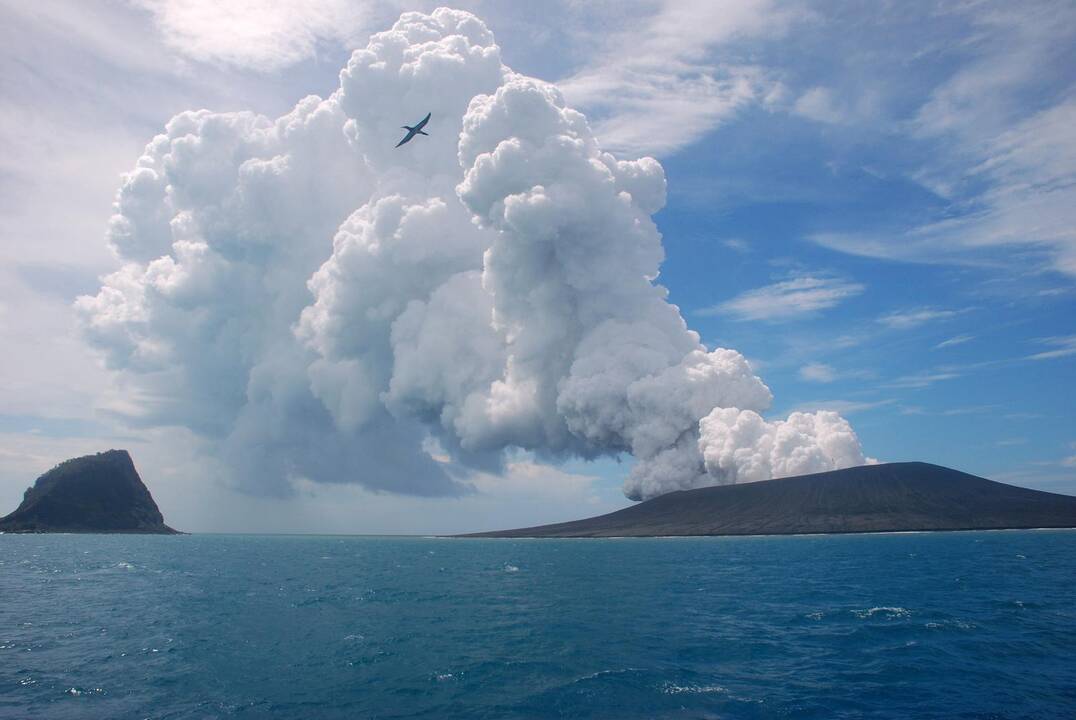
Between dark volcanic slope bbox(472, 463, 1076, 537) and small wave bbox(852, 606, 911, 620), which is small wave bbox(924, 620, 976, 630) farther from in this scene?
dark volcanic slope bbox(472, 463, 1076, 537)

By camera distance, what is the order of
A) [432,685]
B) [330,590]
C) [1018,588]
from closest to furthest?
[432,685], [1018,588], [330,590]

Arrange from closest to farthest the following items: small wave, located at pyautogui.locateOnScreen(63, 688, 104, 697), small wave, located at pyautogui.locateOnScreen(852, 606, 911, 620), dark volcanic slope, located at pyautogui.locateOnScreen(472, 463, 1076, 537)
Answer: small wave, located at pyautogui.locateOnScreen(63, 688, 104, 697), small wave, located at pyautogui.locateOnScreen(852, 606, 911, 620), dark volcanic slope, located at pyautogui.locateOnScreen(472, 463, 1076, 537)

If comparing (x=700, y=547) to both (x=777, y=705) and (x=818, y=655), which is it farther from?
→ (x=777, y=705)

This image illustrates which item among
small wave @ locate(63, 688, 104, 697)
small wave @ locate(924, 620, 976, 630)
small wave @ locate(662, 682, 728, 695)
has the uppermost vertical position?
small wave @ locate(924, 620, 976, 630)

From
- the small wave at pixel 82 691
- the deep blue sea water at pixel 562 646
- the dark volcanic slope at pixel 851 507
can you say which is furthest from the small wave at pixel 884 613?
the dark volcanic slope at pixel 851 507

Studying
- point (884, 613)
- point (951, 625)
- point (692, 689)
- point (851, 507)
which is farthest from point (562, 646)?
point (851, 507)

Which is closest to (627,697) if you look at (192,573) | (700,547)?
(192,573)

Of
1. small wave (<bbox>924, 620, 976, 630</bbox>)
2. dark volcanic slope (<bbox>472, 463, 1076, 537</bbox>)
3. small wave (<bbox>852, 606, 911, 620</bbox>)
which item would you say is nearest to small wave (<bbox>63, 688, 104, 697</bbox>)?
Answer: small wave (<bbox>852, 606, 911, 620</bbox>)
